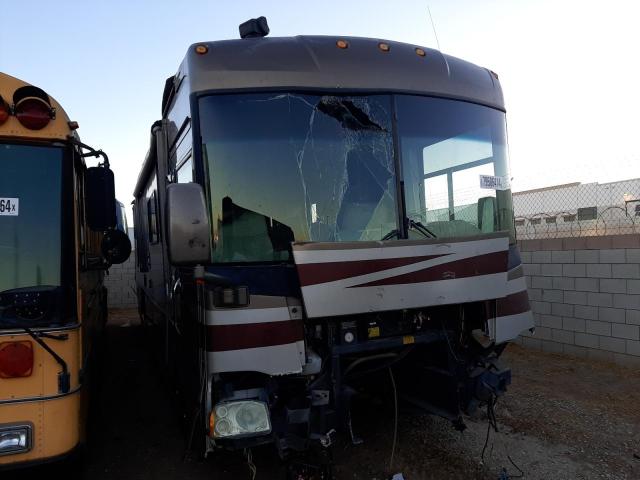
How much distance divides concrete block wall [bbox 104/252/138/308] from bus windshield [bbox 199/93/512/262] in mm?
12144

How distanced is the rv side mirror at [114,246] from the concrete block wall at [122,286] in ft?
37.7

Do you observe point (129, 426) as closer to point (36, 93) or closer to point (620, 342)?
point (36, 93)

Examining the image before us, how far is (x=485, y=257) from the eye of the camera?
3410 millimetres

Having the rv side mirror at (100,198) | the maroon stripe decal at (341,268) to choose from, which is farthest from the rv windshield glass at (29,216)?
the maroon stripe decal at (341,268)

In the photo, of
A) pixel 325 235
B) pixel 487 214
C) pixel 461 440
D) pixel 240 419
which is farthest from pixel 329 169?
pixel 461 440

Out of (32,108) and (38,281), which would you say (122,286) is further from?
(32,108)

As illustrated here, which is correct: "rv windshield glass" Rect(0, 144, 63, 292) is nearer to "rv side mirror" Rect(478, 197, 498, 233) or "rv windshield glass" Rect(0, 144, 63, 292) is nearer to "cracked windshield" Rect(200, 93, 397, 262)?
"cracked windshield" Rect(200, 93, 397, 262)

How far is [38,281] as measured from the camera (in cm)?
284

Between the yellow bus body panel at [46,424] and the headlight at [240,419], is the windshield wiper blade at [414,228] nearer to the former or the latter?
the headlight at [240,419]

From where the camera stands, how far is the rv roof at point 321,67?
3168mm

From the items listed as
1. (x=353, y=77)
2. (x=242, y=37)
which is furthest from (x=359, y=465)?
(x=242, y=37)

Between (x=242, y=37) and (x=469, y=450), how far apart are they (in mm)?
3706

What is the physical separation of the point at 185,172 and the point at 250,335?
1.28 meters

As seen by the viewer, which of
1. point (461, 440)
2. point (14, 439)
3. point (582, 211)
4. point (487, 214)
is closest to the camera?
point (14, 439)
